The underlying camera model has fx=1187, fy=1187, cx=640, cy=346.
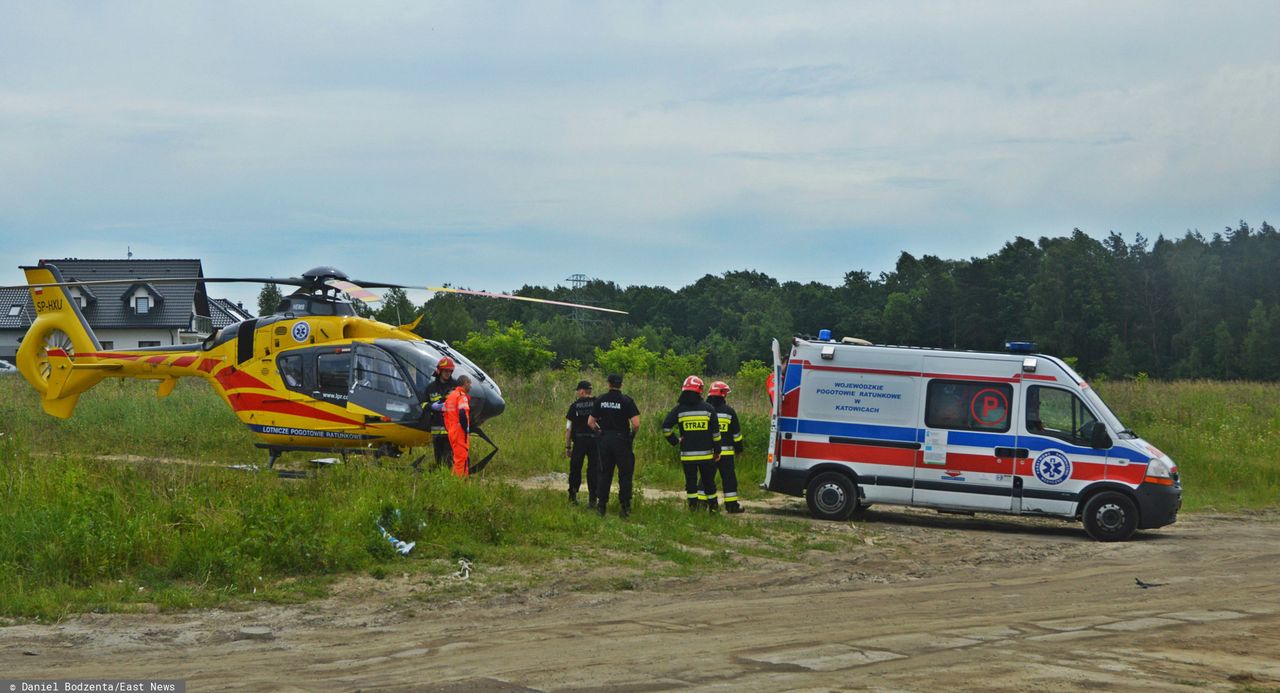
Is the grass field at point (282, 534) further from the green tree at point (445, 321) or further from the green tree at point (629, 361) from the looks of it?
the green tree at point (445, 321)

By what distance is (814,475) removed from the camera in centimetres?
1603

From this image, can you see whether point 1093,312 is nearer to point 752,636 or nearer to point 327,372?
point 327,372

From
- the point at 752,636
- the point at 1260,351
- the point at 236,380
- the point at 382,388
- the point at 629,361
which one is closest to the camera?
the point at 752,636

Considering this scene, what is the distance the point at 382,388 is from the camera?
17.5m

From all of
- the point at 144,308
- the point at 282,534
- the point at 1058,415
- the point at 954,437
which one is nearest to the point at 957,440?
the point at 954,437

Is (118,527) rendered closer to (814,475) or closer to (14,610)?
(14,610)

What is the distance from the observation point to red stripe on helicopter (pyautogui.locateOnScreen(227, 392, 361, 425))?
17.8 metres

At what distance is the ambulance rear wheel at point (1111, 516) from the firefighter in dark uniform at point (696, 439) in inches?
187

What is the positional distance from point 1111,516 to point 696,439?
533 cm

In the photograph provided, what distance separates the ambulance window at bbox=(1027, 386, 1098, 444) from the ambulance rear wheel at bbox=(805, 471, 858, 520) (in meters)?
2.45

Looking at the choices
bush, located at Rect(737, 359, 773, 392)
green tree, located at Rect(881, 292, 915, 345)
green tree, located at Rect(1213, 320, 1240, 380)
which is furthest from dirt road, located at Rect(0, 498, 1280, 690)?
green tree, located at Rect(1213, 320, 1240, 380)

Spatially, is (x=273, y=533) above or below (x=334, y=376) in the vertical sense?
below

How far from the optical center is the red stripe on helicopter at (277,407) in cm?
1783

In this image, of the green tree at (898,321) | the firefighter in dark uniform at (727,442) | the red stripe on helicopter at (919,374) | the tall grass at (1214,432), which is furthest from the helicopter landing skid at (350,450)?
the green tree at (898,321)
